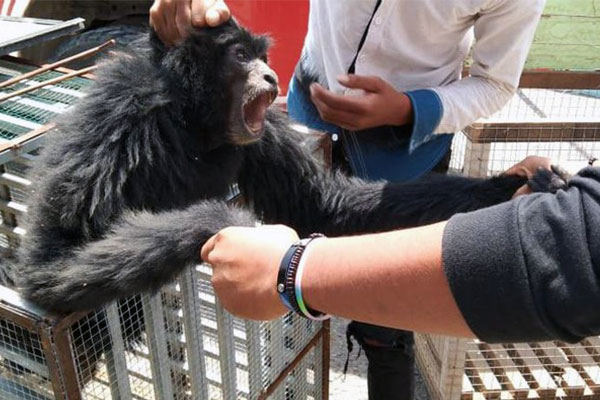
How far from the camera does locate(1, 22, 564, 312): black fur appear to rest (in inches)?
58.1

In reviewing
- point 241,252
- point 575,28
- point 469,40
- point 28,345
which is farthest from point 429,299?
point 575,28

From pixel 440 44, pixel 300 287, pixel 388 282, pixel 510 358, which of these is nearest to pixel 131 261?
pixel 300 287

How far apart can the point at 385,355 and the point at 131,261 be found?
1.13 meters

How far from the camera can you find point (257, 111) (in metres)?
2.09

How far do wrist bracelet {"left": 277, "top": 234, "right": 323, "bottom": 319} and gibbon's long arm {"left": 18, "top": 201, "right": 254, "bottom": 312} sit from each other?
449 millimetres

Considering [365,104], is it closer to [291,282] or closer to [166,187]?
[166,187]

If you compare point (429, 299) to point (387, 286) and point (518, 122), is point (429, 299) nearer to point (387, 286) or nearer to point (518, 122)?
point (387, 286)

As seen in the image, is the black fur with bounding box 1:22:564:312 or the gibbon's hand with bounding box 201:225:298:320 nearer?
the gibbon's hand with bounding box 201:225:298:320

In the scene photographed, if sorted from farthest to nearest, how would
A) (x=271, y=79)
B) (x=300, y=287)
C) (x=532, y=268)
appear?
1. (x=271, y=79)
2. (x=300, y=287)
3. (x=532, y=268)

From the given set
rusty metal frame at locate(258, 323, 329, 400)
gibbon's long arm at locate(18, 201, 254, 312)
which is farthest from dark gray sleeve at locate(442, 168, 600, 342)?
Result: rusty metal frame at locate(258, 323, 329, 400)

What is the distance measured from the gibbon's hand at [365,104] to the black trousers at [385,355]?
14.4 inches

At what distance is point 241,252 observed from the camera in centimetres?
111

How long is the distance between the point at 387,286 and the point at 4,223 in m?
1.60

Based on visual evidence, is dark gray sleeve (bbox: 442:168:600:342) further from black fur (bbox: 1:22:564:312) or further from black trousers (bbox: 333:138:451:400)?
black trousers (bbox: 333:138:451:400)
